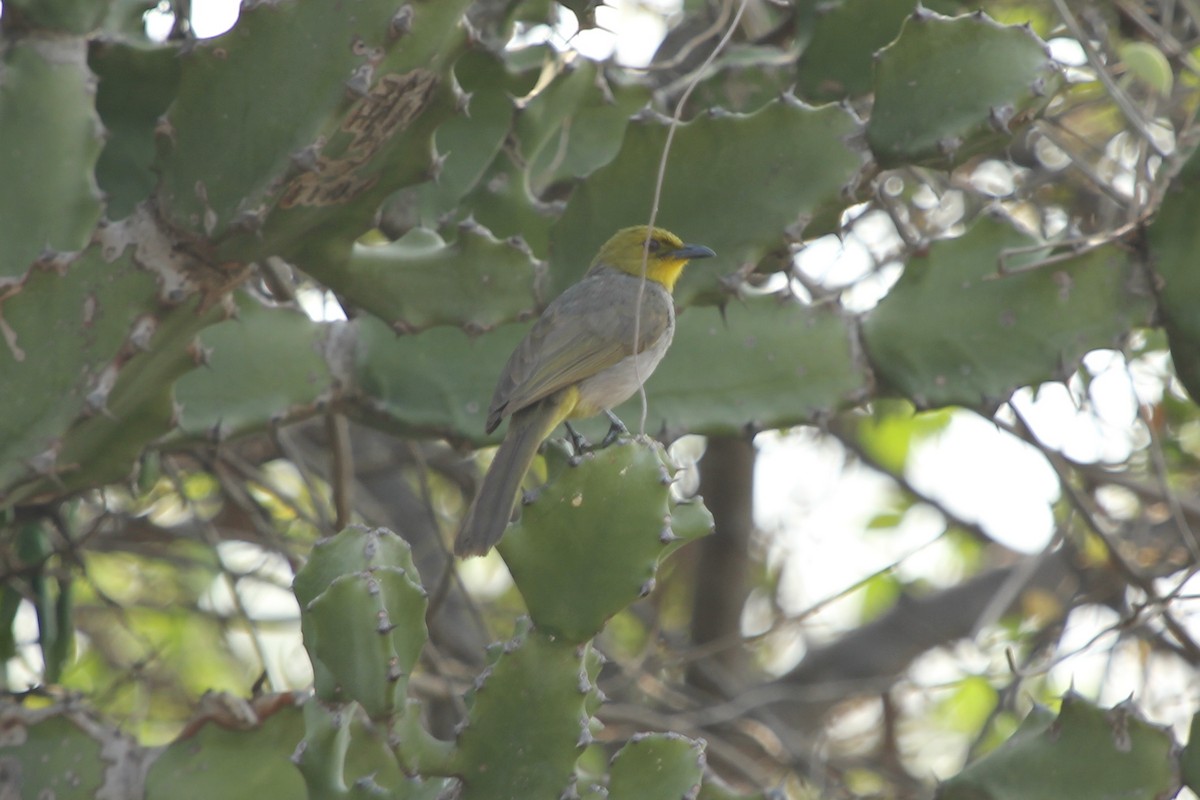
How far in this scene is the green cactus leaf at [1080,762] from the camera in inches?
98.2

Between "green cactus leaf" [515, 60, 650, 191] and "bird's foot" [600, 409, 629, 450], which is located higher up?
"green cactus leaf" [515, 60, 650, 191]

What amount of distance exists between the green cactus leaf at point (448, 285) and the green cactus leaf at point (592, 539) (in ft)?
2.94

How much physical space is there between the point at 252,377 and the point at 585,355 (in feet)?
2.40

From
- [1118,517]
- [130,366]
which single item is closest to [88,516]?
[130,366]

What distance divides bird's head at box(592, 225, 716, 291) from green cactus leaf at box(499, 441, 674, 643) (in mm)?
974

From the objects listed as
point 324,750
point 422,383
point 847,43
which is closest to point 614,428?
point 422,383

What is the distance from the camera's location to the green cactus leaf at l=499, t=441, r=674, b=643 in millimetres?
1965

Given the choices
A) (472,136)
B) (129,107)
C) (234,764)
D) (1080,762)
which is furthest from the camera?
(472,136)

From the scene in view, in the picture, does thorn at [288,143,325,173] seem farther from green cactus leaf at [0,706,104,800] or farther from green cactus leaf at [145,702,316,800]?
green cactus leaf at [0,706,104,800]

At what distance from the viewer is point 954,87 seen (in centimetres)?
276

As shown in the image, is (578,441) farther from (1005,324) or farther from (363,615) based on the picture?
(363,615)

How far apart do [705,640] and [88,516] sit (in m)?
2.32

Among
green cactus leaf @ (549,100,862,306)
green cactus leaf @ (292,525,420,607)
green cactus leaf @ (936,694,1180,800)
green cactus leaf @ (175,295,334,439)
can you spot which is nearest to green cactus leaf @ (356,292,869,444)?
green cactus leaf @ (175,295,334,439)

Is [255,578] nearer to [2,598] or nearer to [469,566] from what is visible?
[2,598]
